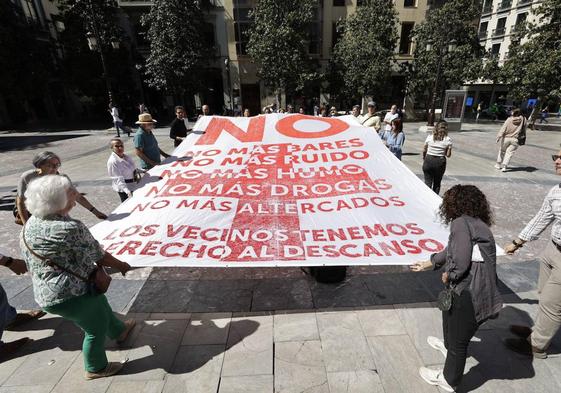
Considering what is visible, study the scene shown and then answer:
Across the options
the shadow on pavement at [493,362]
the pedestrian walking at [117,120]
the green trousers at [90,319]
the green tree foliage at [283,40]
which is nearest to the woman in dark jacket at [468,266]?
the shadow on pavement at [493,362]

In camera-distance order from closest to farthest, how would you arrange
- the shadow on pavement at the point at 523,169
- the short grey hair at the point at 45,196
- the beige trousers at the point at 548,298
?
the short grey hair at the point at 45,196
the beige trousers at the point at 548,298
the shadow on pavement at the point at 523,169

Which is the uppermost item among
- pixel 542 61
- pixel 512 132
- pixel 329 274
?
pixel 542 61

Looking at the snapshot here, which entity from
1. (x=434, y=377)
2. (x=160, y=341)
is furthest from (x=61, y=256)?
(x=434, y=377)

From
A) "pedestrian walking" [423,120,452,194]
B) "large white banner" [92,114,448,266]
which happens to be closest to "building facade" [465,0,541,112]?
"pedestrian walking" [423,120,452,194]

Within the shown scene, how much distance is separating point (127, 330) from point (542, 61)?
2265 centimetres

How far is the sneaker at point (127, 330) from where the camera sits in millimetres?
3234

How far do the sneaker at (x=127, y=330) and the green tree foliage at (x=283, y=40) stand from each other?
2011 cm

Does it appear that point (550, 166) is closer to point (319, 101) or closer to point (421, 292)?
point (421, 292)

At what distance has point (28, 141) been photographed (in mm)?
17672

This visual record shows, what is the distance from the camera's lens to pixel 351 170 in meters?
4.61

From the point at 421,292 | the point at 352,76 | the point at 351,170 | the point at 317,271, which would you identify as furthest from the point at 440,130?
the point at 352,76

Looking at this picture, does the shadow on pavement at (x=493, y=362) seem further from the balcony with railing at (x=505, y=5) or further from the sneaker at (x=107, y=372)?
the balcony with railing at (x=505, y=5)

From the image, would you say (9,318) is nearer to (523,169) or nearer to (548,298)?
(548,298)

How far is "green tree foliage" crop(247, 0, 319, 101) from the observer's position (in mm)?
19969
